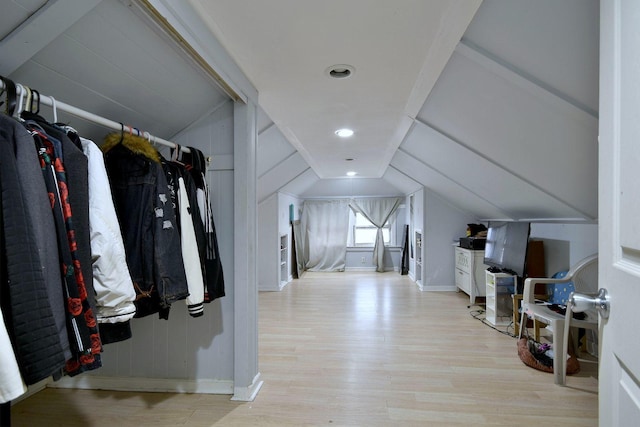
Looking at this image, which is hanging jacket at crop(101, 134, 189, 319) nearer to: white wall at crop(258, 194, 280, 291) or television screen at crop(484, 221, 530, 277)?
television screen at crop(484, 221, 530, 277)

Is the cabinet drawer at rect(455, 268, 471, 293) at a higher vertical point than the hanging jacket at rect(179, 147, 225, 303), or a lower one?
lower

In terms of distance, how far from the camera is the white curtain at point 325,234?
22.6ft

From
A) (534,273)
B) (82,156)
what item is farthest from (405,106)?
(534,273)

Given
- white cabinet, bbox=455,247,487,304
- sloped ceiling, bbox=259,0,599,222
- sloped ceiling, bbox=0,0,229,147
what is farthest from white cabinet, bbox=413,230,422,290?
sloped ceiling, bbox=0,0,229,147

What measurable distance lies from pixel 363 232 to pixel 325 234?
0.92m

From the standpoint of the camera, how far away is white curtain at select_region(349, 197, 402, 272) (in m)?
6.74

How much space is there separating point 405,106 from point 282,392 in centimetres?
215

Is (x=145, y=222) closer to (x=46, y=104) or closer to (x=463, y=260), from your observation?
(x=46, y=104)

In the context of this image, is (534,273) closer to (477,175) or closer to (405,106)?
(477,175)

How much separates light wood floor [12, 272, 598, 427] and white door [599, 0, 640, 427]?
1.31 m

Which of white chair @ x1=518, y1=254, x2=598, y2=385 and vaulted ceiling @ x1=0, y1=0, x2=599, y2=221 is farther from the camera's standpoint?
white chair @ x1=518, y1=254, x2=598, y2=385

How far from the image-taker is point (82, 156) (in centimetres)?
97

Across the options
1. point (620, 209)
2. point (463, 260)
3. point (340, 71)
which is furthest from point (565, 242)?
point (620, 209)

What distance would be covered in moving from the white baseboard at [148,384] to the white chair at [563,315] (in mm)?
2246
